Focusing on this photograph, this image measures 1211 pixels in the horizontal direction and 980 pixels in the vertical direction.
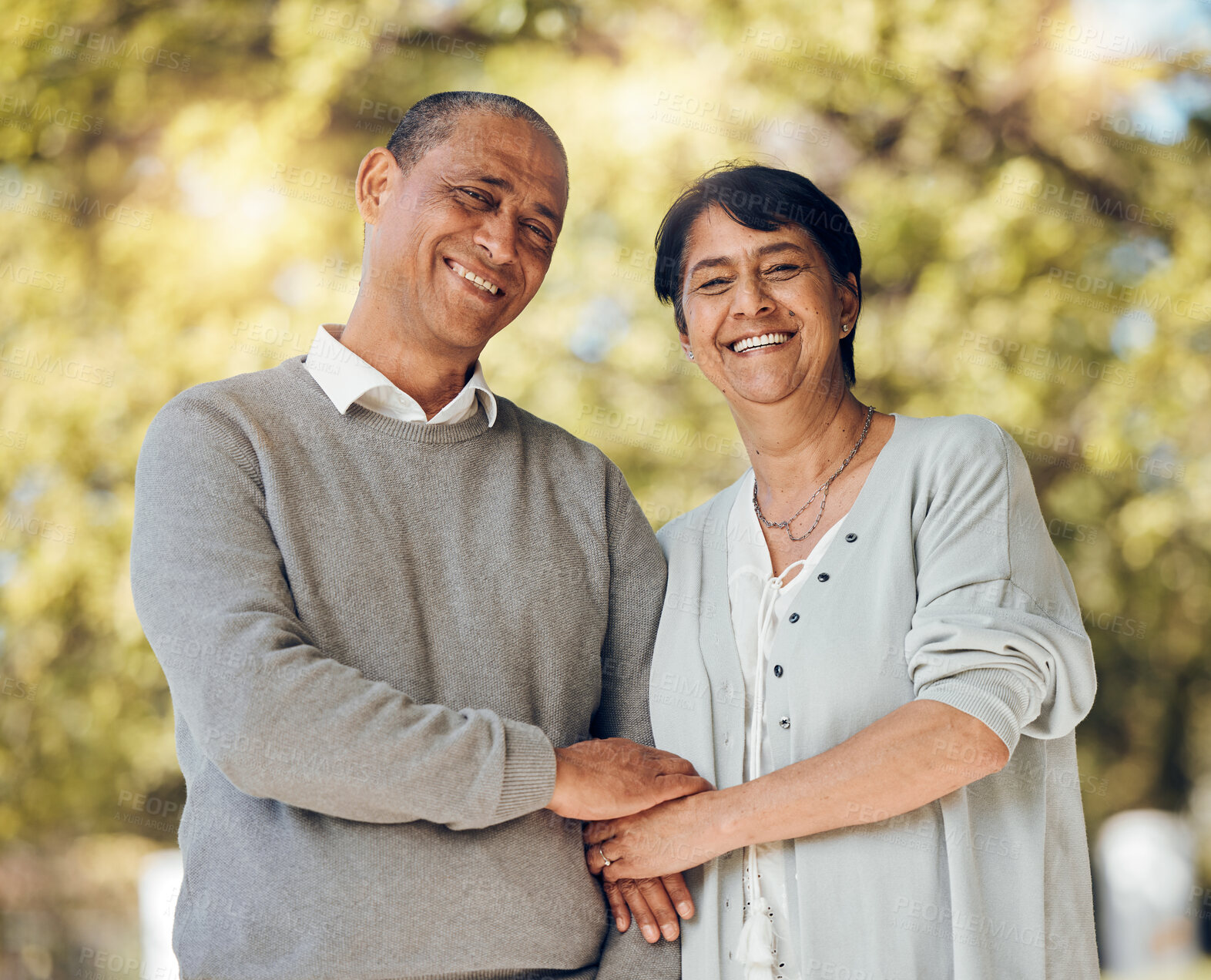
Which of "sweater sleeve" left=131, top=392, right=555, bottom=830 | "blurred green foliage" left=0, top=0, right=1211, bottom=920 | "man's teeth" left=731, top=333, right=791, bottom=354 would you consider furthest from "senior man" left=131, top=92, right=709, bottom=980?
"blurred green foliage" left=0, top=0, right=1211, bottom=920

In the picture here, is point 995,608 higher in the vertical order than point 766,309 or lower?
lower

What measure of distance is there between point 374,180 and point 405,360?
0.35 m

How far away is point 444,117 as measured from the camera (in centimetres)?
188

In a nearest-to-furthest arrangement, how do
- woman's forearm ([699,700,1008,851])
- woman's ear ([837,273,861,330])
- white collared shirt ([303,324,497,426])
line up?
woman's forearm ([699,700,1008,851]) < white collared shirt ([303,324,497,426]) < woman's ear ([837,273,861,330])

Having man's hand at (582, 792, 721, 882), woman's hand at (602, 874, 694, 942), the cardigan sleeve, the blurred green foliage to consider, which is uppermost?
the blurred green foliage

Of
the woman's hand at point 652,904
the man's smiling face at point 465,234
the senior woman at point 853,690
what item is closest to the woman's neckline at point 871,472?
the senior woman at point 853,690

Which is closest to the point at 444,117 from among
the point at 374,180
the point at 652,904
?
the point at 374,180

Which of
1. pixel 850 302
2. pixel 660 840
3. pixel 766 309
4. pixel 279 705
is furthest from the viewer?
pixel 850 302

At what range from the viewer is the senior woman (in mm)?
1537

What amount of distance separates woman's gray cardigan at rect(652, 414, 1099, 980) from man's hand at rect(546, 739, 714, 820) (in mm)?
75

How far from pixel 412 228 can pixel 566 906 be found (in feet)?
3.70

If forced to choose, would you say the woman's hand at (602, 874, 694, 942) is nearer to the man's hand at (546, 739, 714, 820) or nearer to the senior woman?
the senior woman

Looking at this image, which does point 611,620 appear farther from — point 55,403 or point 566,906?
point 55,403

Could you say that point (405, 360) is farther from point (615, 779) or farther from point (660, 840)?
point (660, 840)
